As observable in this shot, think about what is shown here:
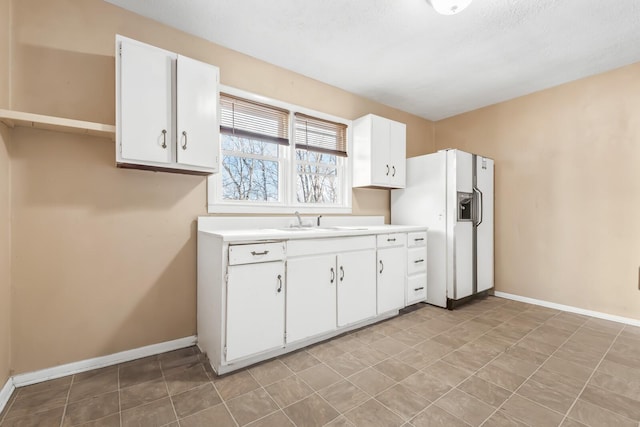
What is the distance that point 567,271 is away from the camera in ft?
10.8

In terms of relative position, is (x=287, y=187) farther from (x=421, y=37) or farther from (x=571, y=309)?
(x=571, y=309)

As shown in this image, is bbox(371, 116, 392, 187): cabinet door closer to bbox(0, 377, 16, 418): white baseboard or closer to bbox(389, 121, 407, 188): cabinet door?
bbox(389, 121, 407, 188): cabinet door

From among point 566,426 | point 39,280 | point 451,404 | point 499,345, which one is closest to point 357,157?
point 499,345

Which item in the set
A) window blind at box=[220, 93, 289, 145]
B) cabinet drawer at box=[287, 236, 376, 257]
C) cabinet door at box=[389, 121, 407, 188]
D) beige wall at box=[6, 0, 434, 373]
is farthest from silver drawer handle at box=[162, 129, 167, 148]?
cabinet door at box=[389, 121, 407, 188]

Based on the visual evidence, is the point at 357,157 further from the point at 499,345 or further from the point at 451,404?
the point at 451,404

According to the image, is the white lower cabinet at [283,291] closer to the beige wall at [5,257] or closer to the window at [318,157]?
the window at [318,157]

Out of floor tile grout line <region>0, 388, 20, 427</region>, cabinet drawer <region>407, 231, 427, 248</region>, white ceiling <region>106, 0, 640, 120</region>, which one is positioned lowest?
floor tile grout line <region>0, 388, 20, 427</region>

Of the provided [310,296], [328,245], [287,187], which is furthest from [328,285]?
[287,187]

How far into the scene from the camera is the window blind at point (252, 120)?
2637mm

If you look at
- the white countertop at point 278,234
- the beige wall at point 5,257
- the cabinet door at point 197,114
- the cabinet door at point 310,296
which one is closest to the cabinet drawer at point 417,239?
the white countertop at point 278,234

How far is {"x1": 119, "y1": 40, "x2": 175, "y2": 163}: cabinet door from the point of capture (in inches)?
72.9

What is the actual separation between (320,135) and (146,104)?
1.85m

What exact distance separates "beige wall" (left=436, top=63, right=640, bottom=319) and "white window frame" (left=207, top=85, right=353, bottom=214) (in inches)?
83.7

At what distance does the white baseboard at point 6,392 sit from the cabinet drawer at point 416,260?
323 cm
